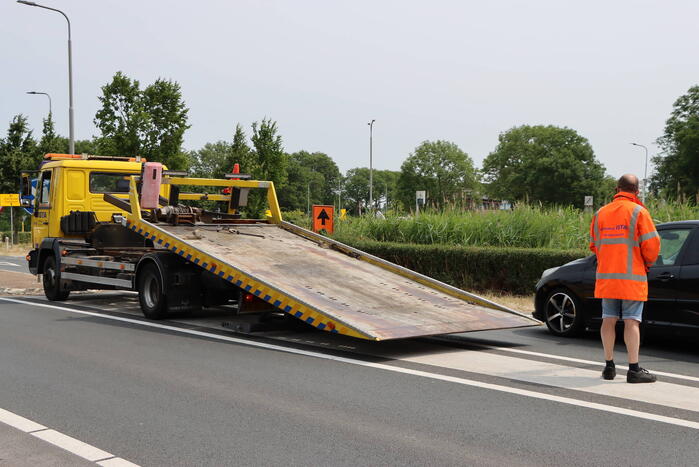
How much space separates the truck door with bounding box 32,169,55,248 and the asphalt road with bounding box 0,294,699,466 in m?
5.03

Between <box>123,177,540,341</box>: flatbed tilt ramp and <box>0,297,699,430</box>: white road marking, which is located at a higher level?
<box>123,177,540,341</box>: flatbed tilt ramp

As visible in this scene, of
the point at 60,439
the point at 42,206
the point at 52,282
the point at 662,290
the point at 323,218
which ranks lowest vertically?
the point at 52,282

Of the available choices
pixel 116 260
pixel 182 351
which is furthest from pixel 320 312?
pixel 116 260

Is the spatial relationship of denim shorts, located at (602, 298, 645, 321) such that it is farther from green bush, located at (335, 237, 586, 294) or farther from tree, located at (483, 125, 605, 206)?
tree, located at (483, 125, 605, 206)

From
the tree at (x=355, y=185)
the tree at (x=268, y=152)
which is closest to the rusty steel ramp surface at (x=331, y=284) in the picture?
the tree at (x=268, y=152)

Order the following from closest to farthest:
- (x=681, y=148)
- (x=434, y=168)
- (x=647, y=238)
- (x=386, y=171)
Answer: (x=647, y=238) → (x=681, y=148) → (x=434, y=168) → (x=386, y=171)

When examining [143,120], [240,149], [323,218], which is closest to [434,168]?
[240,149]

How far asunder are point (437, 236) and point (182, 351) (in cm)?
972

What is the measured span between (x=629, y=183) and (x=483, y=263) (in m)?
7.78

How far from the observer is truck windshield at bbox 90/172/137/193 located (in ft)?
46.1

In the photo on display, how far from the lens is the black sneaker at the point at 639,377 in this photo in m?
6.61

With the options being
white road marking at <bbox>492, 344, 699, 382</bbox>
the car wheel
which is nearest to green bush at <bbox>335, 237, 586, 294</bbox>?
the car wheel

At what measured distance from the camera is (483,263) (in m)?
14.5

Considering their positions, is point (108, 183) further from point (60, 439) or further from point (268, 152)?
point (268, 152)
